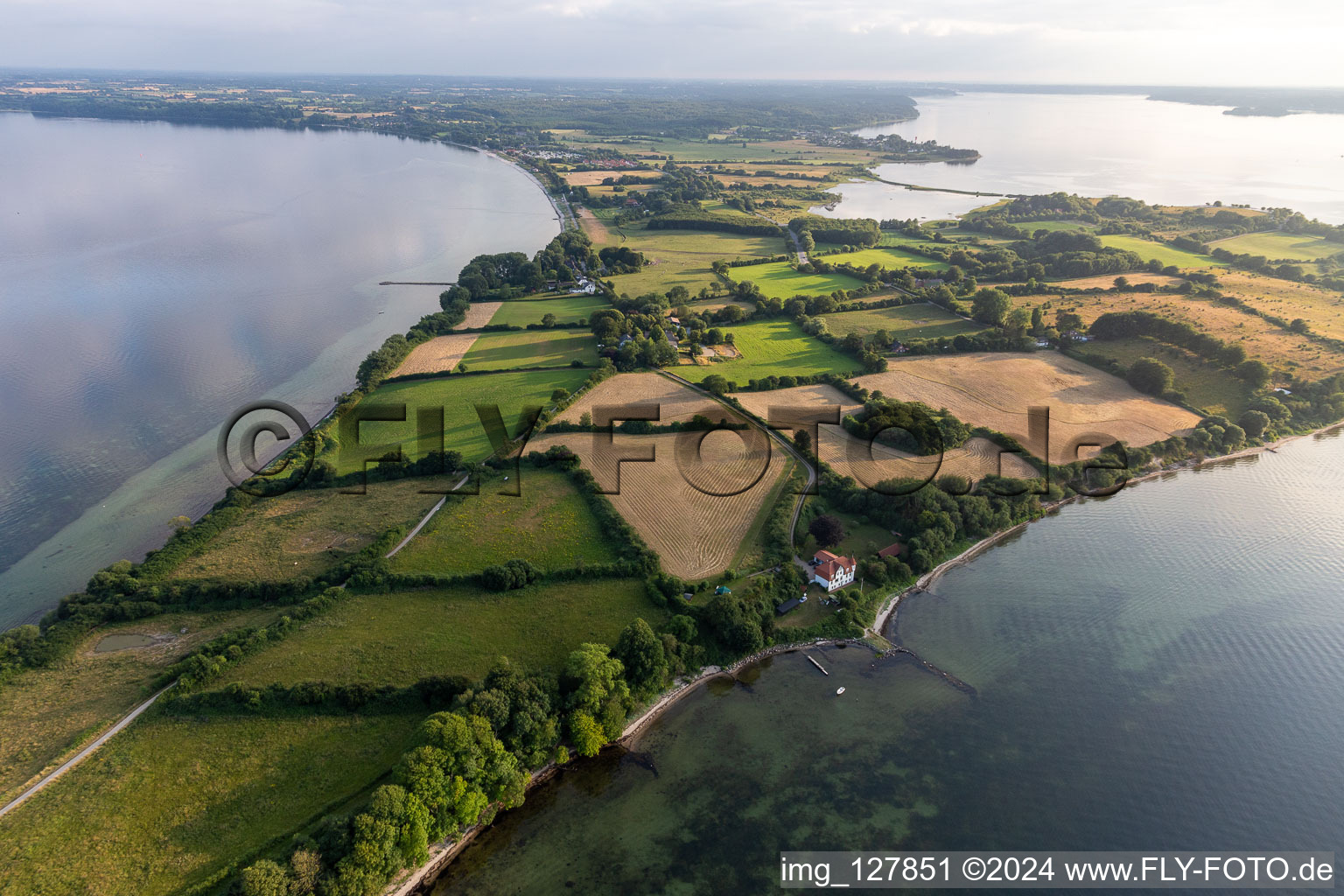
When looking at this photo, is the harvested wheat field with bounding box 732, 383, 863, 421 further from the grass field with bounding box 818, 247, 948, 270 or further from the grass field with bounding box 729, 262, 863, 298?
the grass field with bounding box 818, 247, 948, 270

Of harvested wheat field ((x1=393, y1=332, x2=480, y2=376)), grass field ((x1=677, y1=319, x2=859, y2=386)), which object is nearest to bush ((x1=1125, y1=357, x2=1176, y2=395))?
grass field ((x1=677, y1=319, x2=859, y2=386))

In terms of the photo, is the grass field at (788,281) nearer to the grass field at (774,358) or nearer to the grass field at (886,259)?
the grass field at (886,259)

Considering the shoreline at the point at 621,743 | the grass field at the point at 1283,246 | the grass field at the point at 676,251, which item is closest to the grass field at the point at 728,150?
the grass field at the point at 676,251

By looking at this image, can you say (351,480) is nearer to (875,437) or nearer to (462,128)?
(875,437)

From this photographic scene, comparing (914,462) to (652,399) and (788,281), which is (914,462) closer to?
(652,399)

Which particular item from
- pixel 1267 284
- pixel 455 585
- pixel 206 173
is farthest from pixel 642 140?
pixel 455 585

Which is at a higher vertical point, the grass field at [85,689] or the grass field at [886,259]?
the grass field at [886,259]

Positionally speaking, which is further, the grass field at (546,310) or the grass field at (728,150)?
the grass field at (728,150)
